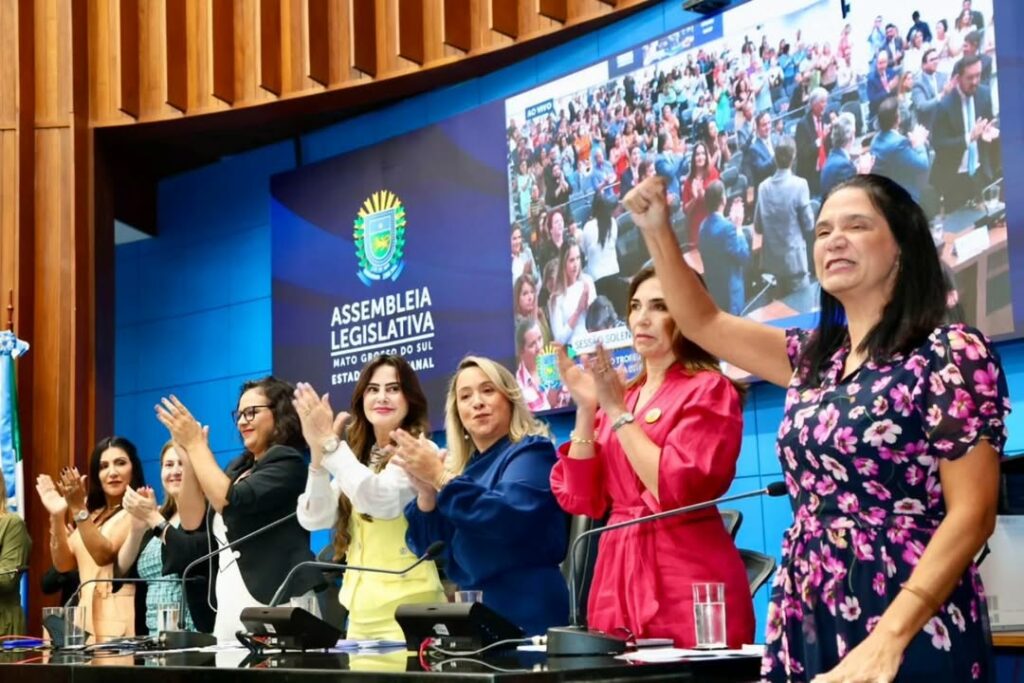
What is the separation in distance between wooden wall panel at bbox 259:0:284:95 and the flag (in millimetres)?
1715

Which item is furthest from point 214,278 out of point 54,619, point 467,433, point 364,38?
point 467,433

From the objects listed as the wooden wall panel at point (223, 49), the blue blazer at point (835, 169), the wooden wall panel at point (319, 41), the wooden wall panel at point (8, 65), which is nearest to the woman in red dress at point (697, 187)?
the blue blazer at point (835, 169)

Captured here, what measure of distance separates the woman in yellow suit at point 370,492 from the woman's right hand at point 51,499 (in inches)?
90.7

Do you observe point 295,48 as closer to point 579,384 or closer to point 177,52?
point 177,52

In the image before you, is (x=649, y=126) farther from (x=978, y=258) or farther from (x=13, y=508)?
(x=13, y=508)

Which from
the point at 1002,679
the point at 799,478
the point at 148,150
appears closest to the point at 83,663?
the point at 799,478

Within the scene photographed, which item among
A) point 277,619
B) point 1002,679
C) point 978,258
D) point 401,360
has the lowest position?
point 1002,679

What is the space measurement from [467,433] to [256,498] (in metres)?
0.71

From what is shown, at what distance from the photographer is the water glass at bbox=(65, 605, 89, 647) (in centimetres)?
340

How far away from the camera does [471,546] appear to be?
10.1 feet

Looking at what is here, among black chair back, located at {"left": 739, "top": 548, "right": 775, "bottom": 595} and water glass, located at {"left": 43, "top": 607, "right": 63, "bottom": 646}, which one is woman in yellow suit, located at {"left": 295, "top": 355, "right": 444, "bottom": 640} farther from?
black chair back, located at {"left": 739, "top": 548, "right": 775, "bottom": 595}

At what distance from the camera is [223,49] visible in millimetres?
6781

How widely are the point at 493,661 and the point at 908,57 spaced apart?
110 inches

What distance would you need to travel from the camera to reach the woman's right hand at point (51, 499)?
566 cm
